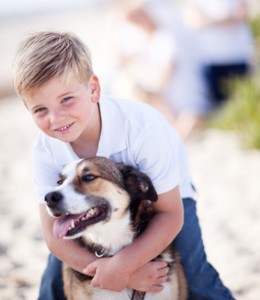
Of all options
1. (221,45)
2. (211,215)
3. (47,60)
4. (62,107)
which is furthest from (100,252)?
(221,45)

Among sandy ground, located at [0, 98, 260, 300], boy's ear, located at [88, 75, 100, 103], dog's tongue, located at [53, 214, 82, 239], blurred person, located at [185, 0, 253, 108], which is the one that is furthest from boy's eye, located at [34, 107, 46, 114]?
blurred person, located at [185, 0, 253, 108]

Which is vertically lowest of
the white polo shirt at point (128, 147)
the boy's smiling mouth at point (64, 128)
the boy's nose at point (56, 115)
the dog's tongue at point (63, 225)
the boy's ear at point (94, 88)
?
the dog's tongue at point (63, 225)

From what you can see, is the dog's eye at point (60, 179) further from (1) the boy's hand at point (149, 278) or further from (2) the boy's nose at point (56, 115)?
(1) the boy's hand at point (149, 278)

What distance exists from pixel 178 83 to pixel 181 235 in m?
4.34

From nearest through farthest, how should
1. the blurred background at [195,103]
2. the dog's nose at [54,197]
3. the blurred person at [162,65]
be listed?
the dog's nose at [54,197]
the blurred background at [195,103]
the blurred person at [162,65]

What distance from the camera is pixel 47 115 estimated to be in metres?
2.72

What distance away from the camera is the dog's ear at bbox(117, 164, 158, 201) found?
280 cm

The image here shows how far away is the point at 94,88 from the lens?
2854 millimetres

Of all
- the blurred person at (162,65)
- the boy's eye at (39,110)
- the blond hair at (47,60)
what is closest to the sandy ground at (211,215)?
the blurred person at (162,65)

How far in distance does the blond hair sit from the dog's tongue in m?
0.62

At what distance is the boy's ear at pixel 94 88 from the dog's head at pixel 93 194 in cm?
31

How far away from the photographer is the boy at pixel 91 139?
8.86 feet

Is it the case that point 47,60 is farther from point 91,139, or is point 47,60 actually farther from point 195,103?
point 195,103

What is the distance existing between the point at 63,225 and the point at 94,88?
688 millimetres
